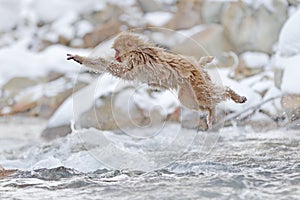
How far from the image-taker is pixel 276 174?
13.0 ft

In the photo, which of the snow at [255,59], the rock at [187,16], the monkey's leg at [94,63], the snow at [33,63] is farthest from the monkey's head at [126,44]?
the rock at [187,16]

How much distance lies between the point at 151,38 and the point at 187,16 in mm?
7883

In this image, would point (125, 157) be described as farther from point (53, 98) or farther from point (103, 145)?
point (53, 98)

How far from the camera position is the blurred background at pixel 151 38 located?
7.38 meters

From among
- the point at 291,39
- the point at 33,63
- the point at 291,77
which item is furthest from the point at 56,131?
the point at 33,63

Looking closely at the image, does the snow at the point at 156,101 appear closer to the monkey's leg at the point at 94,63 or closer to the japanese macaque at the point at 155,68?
the japanese macaque at the point at 155,68

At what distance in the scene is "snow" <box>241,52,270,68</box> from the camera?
39.6 ft

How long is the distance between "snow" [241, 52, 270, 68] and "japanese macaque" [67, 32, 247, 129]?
784 centimetres

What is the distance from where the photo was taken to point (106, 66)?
14.2ft

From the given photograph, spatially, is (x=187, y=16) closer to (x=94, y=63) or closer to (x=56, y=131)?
(x=56, y=131)

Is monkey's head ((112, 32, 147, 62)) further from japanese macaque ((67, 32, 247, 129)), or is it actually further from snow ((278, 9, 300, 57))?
snow ((278, 9, 300, 57))

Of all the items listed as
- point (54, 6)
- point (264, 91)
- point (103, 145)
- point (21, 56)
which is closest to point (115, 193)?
point (103, 145)

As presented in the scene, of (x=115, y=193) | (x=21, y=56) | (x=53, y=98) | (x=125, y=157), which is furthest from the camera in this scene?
(x=21, y=56)

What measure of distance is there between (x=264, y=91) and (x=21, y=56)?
7357 mm
